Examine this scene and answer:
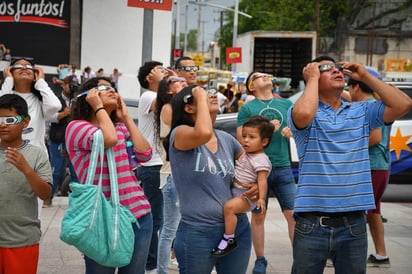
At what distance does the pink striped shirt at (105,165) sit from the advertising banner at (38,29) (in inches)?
851

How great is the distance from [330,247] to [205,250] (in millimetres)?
725

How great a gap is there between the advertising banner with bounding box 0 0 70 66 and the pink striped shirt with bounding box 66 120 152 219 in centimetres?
2162

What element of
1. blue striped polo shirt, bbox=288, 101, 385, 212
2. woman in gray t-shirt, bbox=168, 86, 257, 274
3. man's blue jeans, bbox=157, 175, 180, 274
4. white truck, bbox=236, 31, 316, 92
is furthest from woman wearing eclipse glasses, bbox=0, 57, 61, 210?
white truck, bbox=236, 31, 316, 92

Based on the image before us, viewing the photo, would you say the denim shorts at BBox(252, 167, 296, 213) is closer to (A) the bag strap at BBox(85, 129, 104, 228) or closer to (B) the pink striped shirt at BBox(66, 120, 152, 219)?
(B) the pink striped shirt at BBox(66, 120, 152, 219)

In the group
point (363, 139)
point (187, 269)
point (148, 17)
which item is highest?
point (148, 17)

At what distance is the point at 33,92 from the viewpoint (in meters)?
6.67

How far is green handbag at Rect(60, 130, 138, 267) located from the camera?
455 cm

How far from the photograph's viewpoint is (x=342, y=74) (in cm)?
486

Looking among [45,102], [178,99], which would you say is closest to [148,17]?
[45,102]

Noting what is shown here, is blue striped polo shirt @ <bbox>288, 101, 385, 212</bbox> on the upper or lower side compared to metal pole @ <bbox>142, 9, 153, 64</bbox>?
lower

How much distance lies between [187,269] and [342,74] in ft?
4.85

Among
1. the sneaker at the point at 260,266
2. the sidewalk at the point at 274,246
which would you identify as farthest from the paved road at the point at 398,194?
the sneaker at the point at 260,266

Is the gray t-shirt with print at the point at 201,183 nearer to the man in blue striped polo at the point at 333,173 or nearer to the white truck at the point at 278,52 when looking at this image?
the man in blue striped polo at the point at 333,173

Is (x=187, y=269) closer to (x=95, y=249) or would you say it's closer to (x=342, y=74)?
(x=95, y=249)
